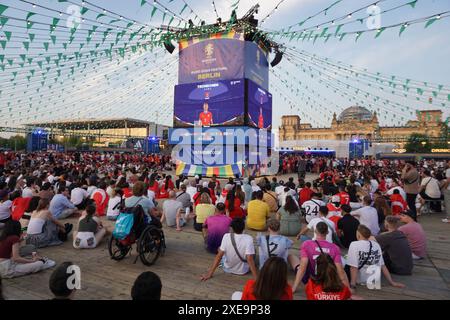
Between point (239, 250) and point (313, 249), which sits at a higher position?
point (313, 249)

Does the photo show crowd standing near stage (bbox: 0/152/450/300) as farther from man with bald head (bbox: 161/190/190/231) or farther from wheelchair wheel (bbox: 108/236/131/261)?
wheelchair wheel (bbox: 108/236/131/261)

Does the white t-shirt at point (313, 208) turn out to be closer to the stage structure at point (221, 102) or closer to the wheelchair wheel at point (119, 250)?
the wheelchair wheel at point (119, 250)

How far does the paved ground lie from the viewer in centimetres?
404

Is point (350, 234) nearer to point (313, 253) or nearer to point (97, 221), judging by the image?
point (313, 253)

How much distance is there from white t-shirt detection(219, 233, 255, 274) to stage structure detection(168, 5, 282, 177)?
13.7 m

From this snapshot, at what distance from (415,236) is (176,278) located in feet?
15.5

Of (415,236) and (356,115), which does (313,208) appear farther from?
(356,115)

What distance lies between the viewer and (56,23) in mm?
7801

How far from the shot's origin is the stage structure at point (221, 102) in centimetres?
1816

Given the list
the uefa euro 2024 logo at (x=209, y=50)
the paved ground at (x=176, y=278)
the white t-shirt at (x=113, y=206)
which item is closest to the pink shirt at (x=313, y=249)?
the paved ground at (x=176, y=278)

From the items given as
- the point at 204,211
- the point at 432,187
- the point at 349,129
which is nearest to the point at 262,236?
the point at 204,211

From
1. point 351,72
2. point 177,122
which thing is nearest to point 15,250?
point 351,72

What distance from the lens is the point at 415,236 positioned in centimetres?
549
